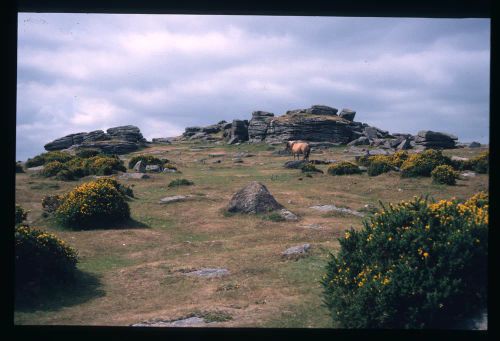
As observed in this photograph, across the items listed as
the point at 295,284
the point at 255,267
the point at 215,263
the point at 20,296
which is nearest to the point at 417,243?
the point at 295,284

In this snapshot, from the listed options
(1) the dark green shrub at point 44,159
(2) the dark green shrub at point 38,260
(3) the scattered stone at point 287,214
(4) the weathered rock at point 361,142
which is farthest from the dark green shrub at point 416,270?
(4) the weathered rock at point 361,142

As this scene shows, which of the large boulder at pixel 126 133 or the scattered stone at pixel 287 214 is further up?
the large boulder at pixel 126 133

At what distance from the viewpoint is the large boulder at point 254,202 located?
2067cm

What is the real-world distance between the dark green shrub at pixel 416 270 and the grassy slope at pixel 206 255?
1.31 metres

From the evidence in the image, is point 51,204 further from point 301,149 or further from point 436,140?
point 436,140

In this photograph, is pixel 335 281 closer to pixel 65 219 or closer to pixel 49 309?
pixel 49 309

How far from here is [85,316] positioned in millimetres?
10398

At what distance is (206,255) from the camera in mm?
15102

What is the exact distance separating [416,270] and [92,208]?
14.2m

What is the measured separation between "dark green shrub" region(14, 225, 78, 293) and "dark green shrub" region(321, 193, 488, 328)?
762 centimetres

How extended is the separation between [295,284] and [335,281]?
9.72ft

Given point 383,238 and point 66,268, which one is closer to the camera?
point 383,238

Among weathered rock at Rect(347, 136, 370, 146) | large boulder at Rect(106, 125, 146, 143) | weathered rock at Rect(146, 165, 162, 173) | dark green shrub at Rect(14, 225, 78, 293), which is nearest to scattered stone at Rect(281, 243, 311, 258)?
dark green shrub at Rect(14, 225, 78, 293)

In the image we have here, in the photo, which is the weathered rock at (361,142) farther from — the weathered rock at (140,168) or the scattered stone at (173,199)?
the scattered stone at (173,199)
